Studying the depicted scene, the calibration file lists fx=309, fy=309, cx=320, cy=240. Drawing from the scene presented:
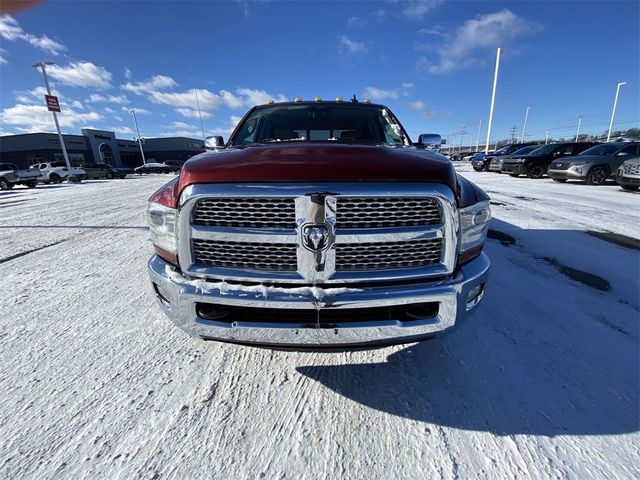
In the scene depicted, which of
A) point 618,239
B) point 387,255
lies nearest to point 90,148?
point 387,255

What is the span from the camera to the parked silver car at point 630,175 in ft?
28.6

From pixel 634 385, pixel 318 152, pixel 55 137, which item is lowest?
pixel 634 385

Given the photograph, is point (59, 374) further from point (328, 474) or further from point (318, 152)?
point (318, 152)

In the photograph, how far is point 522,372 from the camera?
198cm

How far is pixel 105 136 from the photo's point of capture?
189ft

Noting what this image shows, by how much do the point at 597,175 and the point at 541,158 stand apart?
152 inches

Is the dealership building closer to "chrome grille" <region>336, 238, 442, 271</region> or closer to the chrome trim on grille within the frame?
the chrome trim on grille

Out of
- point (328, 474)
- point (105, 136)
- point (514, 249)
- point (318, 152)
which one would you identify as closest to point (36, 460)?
point (328, 474)

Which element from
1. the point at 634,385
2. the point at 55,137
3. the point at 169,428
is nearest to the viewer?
the point at 169,428

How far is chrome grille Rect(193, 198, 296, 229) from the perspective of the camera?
1.58 metres

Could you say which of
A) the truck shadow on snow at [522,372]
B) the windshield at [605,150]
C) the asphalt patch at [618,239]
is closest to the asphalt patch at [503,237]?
the asphalt patch at [618,239]

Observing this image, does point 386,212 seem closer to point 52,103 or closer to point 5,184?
point 5,184

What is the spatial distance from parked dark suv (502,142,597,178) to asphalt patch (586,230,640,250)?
11633mm

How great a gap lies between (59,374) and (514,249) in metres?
4.85
